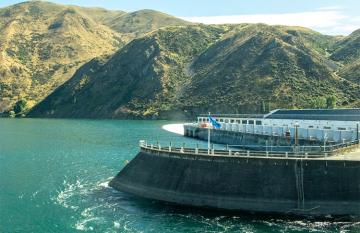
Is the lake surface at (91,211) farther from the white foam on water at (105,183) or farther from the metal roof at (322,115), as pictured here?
the metal roof at (322,115)

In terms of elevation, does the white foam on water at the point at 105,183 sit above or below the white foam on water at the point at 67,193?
above

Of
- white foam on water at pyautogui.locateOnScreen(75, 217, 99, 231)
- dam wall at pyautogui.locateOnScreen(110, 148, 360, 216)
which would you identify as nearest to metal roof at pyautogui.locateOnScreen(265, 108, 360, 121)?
dam wall at pyautogui.locateOnScreen(110, 148, 360, 216)

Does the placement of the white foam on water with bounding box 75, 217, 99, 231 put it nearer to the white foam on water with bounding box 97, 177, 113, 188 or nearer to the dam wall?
the dam wall

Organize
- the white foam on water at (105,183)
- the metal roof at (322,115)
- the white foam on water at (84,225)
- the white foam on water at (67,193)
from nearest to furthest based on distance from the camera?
1. the white foam on water at (84,225)
2. the white foam on water at (67,193)
3. the white foam on water at (105,183)
4. the metal roof at (322,115)

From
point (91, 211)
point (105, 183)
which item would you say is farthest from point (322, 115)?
point (91, 211)

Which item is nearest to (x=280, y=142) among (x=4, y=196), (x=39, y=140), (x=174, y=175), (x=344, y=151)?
(x=344, y=151)

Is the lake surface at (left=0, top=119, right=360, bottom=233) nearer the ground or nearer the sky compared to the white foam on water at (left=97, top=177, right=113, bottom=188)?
nearer the ground

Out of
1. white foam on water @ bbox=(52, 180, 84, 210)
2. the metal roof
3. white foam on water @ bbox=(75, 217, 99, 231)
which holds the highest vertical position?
the metal roof

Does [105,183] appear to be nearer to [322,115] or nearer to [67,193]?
[67,193]

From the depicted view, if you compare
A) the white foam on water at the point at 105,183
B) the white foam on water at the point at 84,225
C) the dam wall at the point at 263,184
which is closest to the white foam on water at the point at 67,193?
the white foam on water at the point at 105,183
